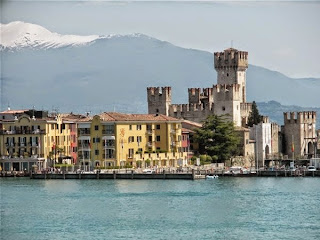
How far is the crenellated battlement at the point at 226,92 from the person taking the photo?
8000 centimetres

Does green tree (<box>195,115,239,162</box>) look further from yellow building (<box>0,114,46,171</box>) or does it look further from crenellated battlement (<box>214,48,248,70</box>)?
crenellated battlement (<box>214,48,248,70</box>)

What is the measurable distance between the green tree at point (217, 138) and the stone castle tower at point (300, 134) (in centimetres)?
717

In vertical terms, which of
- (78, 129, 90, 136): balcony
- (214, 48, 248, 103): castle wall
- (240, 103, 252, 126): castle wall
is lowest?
(78, 129, 90, 136): balcony

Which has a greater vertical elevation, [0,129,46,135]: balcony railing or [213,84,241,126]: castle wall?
[213,84,241,126]: castle wall

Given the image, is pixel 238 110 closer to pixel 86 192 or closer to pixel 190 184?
pixel 190 184

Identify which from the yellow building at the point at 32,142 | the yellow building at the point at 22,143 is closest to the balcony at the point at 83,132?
the yellow building at the point at 32,142

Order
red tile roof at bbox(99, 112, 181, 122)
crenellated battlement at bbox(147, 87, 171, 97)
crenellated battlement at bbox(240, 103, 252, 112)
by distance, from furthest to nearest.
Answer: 1. crenellated battlement at bbox(240, 103, 252, 112)
2. crenellated battlement at bbox(147, 87, 171, 97)
3. red tile roof at bbox(99, 112, 181, 122)

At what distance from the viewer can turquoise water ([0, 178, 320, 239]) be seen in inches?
1585

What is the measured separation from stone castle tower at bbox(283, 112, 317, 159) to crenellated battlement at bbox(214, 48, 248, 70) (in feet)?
18.3

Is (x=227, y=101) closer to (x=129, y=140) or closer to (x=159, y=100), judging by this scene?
(x=159, y=100)

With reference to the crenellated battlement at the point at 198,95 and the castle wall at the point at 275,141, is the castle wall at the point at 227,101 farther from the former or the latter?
the castle wall at the point at 275,141

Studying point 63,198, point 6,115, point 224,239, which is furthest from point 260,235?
point 6,115

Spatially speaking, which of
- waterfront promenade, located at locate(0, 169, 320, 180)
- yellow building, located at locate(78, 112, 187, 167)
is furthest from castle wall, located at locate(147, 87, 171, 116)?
waterfront promenade, located at locate(0, 169, 320, 180)

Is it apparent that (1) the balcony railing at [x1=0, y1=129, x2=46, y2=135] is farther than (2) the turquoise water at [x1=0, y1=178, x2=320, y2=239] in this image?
Yes
